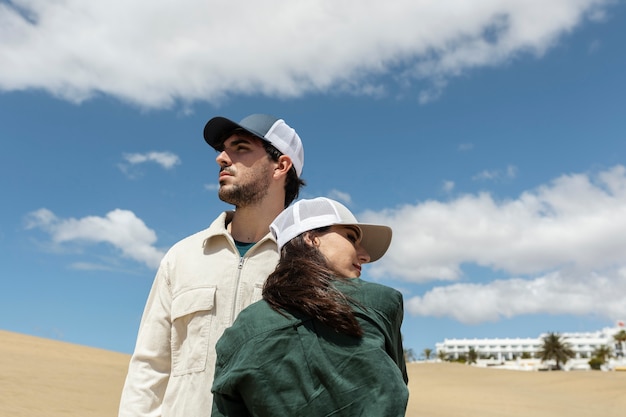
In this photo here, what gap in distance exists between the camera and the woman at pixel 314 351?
1691 millimetres

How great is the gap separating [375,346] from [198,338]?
1.19 metres

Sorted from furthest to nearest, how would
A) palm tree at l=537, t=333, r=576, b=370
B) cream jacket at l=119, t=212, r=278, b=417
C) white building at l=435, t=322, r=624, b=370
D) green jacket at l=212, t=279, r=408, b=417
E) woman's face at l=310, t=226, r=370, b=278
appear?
white building at l=435, t=322, r=624, b=370 < palm tree at l=537, t=333, r=576, b=370 < cream jacket at l=119, t=212, r=278, b=417 < woman's face at l=310, t=226, r=370, b=278 < green jacket at l=212, t=279, r=408, b=417

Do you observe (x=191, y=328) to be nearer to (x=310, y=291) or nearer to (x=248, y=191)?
(x=248, y=191)

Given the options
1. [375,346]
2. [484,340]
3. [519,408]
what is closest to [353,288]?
[375,346]

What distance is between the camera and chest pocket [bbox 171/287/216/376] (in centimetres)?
268

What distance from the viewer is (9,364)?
1961cm

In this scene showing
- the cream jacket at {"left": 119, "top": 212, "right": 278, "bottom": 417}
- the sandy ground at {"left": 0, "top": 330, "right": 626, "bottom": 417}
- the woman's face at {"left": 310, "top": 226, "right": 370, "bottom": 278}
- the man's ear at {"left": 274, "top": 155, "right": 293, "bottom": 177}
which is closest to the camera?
the woman's face at {"left": 310, "top": 226, "right": 370, "bottom": 278}

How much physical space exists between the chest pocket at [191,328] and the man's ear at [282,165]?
621 mm

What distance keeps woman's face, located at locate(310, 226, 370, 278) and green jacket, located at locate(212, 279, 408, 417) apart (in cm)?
16

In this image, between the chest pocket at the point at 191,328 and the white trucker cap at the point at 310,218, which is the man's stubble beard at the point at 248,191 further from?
the white trucker cap at the point at 310,218

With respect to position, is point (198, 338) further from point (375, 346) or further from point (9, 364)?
point (9, 364)

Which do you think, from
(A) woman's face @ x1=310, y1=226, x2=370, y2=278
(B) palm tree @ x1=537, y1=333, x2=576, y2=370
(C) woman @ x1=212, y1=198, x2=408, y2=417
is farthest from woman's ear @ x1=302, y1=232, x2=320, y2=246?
(B) palm tree @ x1=537, y1=333, x2=576, y2=370

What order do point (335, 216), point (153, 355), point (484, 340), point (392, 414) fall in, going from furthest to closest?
point (484, 340) < point (153, 355) < point (335, 216) < point (392, 414)

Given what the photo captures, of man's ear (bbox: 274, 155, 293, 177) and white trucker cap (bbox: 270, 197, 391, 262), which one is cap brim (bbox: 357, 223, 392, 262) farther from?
man's ear (bbox: 274, 155, 293, 177)
